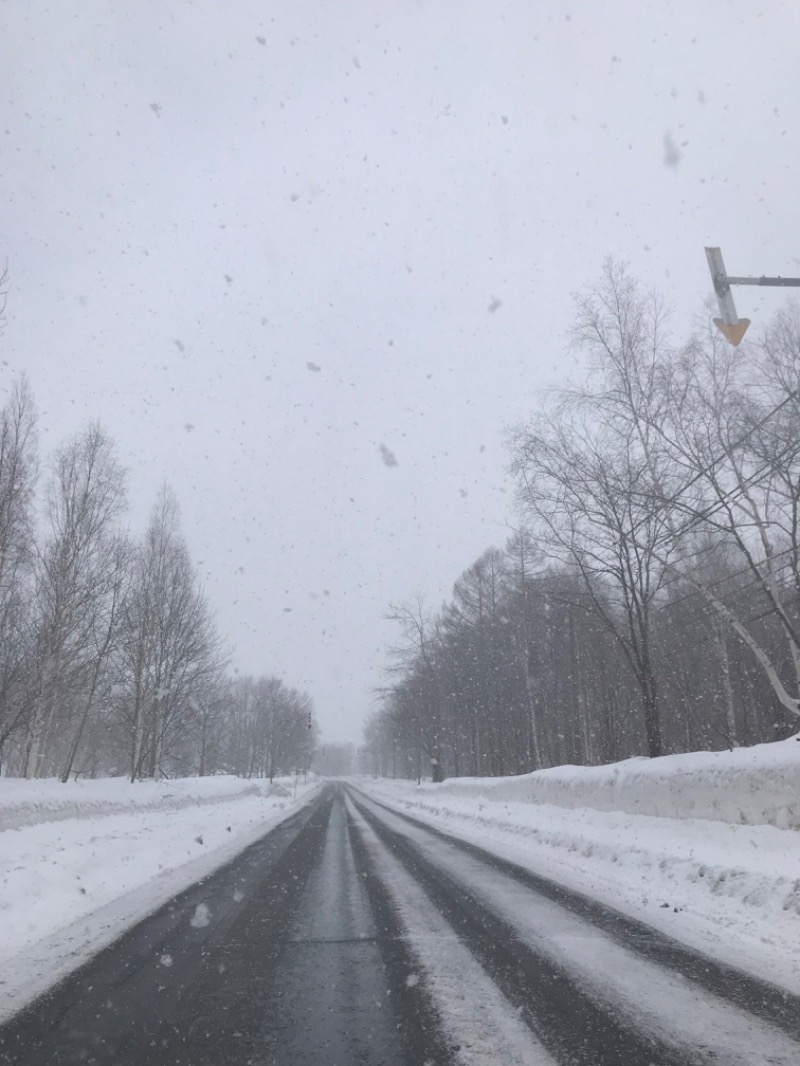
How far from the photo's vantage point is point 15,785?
46.0 ft

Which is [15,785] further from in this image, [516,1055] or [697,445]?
[697,445]

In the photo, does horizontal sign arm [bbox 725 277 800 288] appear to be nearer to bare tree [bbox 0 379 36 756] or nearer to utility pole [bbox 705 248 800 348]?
utility pole [bbox 705 248 800 348]

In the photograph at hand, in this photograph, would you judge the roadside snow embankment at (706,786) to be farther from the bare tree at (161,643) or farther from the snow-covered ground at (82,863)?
the bare tree at (161,643)

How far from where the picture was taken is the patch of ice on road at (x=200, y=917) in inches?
234

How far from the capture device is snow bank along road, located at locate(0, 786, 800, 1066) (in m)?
3.13

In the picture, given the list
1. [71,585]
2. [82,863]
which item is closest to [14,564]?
[71,585]

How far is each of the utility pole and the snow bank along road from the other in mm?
6378

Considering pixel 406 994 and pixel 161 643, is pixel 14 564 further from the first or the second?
pixel 406 994

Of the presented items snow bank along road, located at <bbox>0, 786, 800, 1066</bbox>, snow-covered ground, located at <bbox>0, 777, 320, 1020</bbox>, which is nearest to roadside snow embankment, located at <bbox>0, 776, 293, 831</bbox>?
snow-covered ground, located at <bbox>0, 777, 320, 1020</bbox>

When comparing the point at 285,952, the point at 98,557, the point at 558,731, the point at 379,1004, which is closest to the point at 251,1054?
the point at 379,1004

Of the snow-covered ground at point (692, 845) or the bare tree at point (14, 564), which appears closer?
the snow-covered ground at point (692, 845)

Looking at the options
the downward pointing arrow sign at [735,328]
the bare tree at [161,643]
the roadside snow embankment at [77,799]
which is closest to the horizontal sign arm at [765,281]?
the downward pointing arrow sign at [735,328]

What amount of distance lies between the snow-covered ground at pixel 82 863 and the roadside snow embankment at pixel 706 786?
733 centimetres

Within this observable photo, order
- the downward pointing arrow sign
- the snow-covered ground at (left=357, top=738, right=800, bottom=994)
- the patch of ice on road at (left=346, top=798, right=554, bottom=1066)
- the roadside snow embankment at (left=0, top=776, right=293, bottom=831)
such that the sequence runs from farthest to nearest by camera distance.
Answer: the roadside snow embankment at (left=0, top=776, right=293, bottom=831)
the downward pointing arrow sign
the snow-covered ground at (left=357, top=738, right=800, bottom=994)
the patch of ice on road at (left=346, top=798, right=554, bottom=1066)
